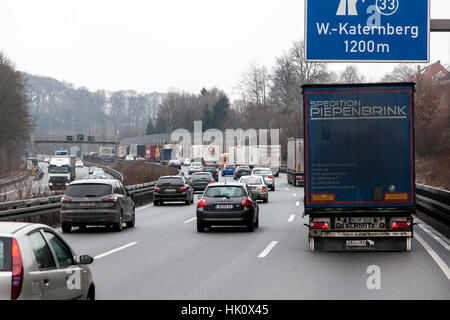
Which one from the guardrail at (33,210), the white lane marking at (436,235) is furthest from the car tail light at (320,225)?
the guardrail at (33,210)

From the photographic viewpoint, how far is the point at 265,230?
72.5 feet

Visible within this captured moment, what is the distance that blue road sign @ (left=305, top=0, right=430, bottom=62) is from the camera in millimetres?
17938

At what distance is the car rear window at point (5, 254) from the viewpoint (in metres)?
5.91

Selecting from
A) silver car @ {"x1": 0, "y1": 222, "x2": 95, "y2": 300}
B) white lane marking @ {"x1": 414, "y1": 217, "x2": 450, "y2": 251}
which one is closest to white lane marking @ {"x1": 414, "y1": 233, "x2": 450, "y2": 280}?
white lane marking @ {"x1": 414, "y1": 217, "x2": 450, "y2": 251}

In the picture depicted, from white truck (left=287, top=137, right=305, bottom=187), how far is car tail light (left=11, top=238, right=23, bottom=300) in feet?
155

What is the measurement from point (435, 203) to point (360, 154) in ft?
23.4

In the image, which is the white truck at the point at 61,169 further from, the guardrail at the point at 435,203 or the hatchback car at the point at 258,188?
the guardrail at the point at 435,203

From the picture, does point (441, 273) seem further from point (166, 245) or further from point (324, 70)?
point (324, 70)

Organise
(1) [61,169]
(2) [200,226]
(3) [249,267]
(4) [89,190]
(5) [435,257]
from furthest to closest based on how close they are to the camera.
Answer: (1) [61,169] < (4) [89,190] < (2) [200,226] < (5) [435,257] < (3) [249,267]

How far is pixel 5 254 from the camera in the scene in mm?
5969

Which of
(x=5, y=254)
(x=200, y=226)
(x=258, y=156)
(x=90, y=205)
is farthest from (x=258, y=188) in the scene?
(x=258, y=156)

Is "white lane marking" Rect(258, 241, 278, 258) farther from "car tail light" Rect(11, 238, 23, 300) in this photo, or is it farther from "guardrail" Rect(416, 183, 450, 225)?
"car tail light" Rect(11, 238, 23, 300)

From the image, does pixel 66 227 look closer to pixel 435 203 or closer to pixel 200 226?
pixel 200 226

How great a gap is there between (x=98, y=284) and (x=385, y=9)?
409 inches
